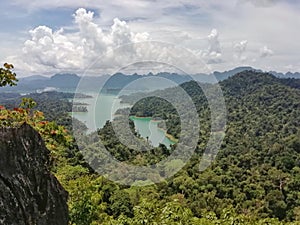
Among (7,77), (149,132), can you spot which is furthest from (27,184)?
(149,132)

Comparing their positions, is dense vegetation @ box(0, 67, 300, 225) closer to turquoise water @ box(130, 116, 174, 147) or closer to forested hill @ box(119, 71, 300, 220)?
forested hill @ box(119, 71, 300, 220)

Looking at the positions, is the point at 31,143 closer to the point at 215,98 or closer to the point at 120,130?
the point at 120,130

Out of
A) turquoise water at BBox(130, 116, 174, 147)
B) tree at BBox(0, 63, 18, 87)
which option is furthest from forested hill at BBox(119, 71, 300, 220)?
tree at BBox(0, 63, 18, 87)

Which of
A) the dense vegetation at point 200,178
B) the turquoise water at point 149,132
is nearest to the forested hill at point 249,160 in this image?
the dense vegetation at point 200,178

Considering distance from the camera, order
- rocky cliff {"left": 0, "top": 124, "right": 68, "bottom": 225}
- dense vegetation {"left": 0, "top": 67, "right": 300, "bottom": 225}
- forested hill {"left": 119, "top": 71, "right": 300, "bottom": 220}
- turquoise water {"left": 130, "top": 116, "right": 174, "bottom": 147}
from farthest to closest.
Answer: forested hill {"left": 119, "top": 71, "right": 300, "bottom": 220}, turquoise water {"left": 130, "top": 116, "right": 174, "bottom": 147}, dense vegetation {"left": 0, "top": 67, "right": 300, "bottom": 225}, rocky cliff {"left": 0, "top": 124, "right": 68, "bottom": 225}

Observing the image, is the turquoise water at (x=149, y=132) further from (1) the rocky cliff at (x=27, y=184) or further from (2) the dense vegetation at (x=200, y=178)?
(1) the rocky cliff at (x=27, y=184)
